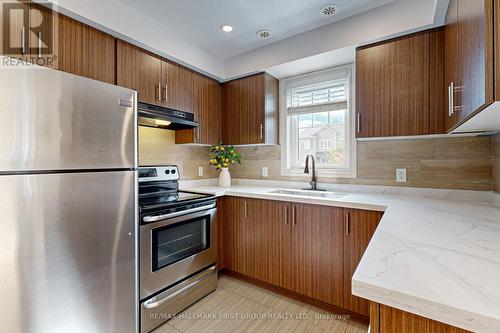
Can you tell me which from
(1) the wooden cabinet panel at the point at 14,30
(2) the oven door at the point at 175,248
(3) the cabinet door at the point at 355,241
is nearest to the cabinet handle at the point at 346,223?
(3) the cabinet door at the point at 355,241

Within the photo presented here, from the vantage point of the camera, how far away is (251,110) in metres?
2.59

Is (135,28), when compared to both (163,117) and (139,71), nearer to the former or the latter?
(139,71)

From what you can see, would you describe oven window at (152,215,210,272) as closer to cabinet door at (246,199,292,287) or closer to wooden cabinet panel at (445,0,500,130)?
cabinet door at (246,199,292,287)

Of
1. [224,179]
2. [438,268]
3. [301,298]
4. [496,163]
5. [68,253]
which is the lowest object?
[301,298]

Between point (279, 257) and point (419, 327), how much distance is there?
5.32ft

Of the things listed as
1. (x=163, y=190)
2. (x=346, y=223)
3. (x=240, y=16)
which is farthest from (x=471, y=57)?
(x=163, y=190)

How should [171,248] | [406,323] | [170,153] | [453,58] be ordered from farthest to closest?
[170,153] < [171,248] < [453,58] < [406,323]

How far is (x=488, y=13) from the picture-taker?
71 cm

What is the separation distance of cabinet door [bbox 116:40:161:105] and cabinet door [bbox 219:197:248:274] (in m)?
1.23

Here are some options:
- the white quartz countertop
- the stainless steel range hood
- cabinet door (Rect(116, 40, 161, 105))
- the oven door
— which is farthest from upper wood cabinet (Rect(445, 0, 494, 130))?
cabinet door (Rect(116, 40, 161, 105))

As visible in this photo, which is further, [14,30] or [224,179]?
[224,179]

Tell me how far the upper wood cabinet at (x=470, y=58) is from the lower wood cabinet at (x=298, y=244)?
34.6 inches

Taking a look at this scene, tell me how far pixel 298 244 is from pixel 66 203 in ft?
5.49

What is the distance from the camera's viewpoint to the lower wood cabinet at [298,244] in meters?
1.73
